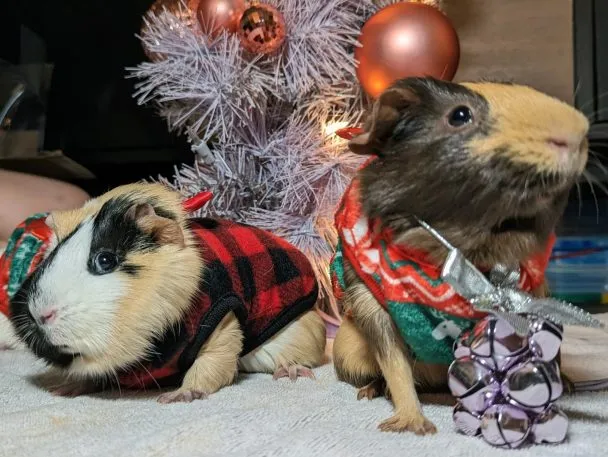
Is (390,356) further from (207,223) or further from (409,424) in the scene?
(207,223)

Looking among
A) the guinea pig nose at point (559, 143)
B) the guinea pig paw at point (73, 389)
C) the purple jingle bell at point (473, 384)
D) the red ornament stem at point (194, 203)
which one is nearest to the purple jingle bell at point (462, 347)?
the purple jingle bell at point (473, 384)

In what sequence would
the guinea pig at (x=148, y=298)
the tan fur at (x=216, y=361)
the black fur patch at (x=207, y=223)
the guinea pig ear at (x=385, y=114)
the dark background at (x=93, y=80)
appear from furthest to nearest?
1. the dark background at (x=93, y=80)
2. the black fur patch at (x=207, y=223)
3. the tan fur at (x=216, y=361)
4. the guinea pig at (x=148, y=298)
5. the guinea pig ear at (x=385, y=114)

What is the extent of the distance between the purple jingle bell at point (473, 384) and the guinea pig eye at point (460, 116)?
0.26m

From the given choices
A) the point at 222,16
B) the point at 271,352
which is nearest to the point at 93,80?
the point at 222,16

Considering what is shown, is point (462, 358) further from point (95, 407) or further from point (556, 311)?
point (95, 407)

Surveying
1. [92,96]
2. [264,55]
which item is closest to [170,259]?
[264,55]

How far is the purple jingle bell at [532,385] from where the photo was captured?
28.3 inches

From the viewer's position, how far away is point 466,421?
77cm

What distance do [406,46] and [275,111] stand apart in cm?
33

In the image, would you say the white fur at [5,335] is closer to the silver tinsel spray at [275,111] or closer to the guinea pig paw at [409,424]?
the silver tinsel spray at [275,111]

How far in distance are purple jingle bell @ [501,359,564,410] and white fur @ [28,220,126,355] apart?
49 centimetres

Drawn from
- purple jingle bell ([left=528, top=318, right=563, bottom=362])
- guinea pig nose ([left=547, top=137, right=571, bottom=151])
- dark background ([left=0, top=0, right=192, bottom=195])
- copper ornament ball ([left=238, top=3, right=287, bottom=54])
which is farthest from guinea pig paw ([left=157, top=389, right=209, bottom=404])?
dark background ([left=0, top=0, right=192, bottom=195])

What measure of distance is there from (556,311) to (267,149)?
2.69 feet

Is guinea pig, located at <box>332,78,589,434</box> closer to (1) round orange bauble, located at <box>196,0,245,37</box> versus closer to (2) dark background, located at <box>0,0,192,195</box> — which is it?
(1) round orange bauble, located at <box>196,0,245,37</box>
